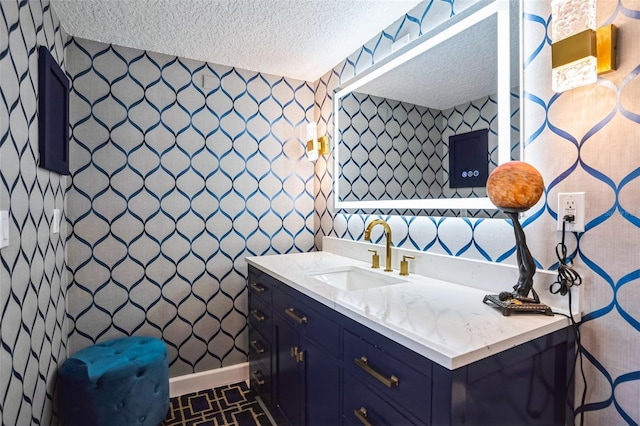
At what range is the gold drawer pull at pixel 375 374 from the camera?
0.98 meters

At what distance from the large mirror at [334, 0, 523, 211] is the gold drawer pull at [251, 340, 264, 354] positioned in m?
1.05

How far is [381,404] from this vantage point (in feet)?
3.43

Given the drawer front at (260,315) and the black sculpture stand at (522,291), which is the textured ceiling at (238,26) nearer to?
the black sculpture stand at (522,291)

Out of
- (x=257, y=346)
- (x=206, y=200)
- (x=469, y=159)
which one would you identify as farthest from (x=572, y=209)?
(x=206, y=200)

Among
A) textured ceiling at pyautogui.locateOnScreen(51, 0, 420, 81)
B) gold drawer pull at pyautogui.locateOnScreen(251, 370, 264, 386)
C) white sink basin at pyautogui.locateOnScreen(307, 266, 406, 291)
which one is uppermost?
textured ceiling at pyautogui.locateOnScreen(51, 0, 420, 81)

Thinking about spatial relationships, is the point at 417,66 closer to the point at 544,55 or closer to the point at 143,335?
the point at 544,55

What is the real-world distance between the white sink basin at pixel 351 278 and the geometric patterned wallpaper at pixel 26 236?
1198mm

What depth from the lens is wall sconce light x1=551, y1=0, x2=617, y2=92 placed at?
3.31 ft

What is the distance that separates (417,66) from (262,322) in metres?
1.68

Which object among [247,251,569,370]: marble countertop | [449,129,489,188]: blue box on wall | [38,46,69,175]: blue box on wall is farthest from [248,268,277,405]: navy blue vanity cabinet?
[38,46,69,175]: blue box on wall

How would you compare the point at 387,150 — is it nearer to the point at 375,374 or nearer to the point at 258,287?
the point at 258,287

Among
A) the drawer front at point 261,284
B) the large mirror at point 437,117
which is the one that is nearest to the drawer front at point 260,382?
the drawer front at point 261,284

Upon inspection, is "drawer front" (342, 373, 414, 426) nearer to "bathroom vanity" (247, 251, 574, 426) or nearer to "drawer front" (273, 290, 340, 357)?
"bathroom vanity" (247, 251, 574, 426)

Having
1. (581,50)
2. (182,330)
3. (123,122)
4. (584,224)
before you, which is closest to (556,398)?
(584,224)
